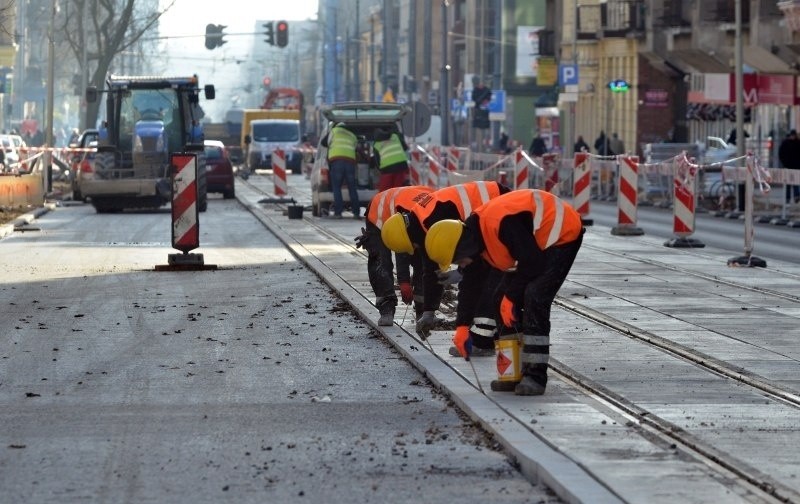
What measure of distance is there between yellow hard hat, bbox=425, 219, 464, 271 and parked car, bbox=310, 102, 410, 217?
22.9 m

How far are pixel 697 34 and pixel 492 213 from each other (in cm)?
4891

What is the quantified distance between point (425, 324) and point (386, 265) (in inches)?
41.1

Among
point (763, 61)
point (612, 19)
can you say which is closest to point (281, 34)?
point (612, 19)

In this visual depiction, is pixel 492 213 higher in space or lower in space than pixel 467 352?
higher

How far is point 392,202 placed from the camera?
13.9m

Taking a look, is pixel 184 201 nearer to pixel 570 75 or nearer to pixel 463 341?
pixel 463 341

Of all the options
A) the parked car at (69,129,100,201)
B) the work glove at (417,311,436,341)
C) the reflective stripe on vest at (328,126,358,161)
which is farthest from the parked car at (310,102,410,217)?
the work glove at (417,311,436,341)

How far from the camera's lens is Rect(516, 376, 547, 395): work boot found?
35.3 ft

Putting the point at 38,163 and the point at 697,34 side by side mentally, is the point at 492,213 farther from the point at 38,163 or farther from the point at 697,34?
the point at 697,34

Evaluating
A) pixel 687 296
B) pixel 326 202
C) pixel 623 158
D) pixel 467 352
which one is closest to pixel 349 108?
pixel 326 202

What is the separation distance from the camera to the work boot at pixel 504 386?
1095cm

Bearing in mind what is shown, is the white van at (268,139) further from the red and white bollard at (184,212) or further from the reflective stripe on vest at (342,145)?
the red and white bollard at (184,212)

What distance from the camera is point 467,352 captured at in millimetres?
11805

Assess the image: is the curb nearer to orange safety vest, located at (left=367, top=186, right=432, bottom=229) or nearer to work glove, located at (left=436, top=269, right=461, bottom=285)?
orange safety vest, located at (left=367, top=186, right=432, bottom=229)
